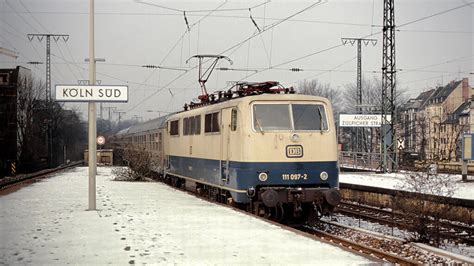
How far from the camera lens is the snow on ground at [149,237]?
7867mm

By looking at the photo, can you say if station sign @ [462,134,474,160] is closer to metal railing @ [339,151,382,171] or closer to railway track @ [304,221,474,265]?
metal railing @ [339,151,382,171]

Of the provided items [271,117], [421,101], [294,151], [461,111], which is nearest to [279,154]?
[294,151]

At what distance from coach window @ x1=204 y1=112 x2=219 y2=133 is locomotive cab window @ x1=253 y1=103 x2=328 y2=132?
205 centimetres

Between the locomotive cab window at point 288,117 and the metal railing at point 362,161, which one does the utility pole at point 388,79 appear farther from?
the locomotive cab window at point 288,117

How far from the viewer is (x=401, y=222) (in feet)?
46.3

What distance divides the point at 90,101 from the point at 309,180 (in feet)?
18.3

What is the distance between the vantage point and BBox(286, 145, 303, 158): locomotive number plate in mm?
13039

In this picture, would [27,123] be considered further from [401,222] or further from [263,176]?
[401,222]

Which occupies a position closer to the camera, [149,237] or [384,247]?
[149,237]

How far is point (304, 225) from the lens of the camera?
13906 mm

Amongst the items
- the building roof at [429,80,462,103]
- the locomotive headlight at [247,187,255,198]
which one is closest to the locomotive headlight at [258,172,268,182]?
the locomotive headlight at [247,187,255,198]

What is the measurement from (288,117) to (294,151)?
0.86m

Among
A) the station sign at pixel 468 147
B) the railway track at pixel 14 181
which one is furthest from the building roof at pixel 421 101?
the railway track at pixel 14 181

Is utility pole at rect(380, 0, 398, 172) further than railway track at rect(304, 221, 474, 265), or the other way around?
utility pole at rect(380, 0, 398, 172)
